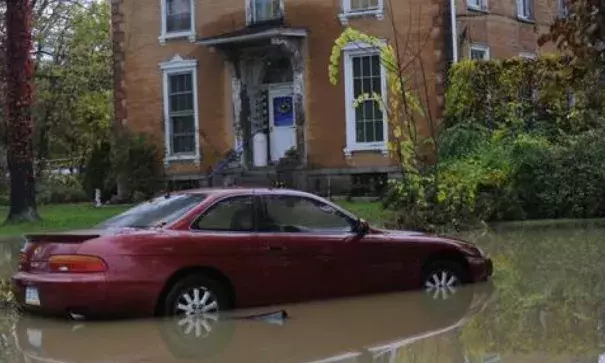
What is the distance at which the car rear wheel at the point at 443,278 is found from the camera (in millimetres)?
11320

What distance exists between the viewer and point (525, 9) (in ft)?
94.8

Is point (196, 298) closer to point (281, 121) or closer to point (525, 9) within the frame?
point (281, 121)

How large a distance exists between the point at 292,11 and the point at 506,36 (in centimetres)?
647

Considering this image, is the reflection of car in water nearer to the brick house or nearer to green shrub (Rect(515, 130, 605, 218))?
green shrub (Rect(515, 130, 605, 218))

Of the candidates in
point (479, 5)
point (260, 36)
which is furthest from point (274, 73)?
point (479, 5)

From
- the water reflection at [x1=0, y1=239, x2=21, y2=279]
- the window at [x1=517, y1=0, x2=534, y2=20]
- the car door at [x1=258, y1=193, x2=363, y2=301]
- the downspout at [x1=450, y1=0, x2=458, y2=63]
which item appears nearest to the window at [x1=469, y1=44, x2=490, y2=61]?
the downspout at [x1=450, y1=0, x2=458, y2=63]

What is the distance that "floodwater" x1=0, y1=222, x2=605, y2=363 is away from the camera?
26.7ft

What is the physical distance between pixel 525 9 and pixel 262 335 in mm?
22227

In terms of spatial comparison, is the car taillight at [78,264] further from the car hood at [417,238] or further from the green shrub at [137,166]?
the green shrub at [137,166]

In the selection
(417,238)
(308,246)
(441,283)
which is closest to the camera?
(308,246)

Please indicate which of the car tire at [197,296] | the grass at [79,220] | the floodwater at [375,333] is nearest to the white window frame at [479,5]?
the grass at [79,220]

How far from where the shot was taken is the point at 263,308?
10.4 meters

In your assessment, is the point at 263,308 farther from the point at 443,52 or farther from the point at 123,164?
the point at 123,164

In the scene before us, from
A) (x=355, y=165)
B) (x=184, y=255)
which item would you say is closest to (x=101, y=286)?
(x=184, y=255)
